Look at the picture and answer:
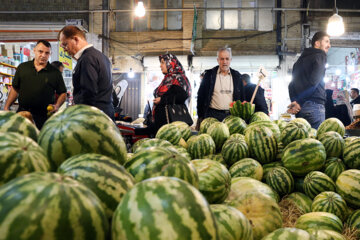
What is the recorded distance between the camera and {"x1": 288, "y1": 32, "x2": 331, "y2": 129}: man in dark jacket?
13.8ft

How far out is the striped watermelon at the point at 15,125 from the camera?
993mm

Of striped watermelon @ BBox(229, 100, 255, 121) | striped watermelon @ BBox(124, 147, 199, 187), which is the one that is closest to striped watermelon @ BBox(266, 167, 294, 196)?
striped watermelon @ BBox(229, 100, 255, 121)

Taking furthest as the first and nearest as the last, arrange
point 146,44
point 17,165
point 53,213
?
1. point 146,44
2. point 17,165
3. point 53,213

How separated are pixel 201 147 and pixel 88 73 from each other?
190 cm

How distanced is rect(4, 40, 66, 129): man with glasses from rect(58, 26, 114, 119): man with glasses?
692mm

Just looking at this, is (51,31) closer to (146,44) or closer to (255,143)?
(146,44)

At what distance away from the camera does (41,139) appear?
995mm

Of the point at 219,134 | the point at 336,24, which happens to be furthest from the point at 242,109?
the point at 336,24

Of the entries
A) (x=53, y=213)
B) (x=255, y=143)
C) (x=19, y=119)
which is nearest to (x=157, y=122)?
(x=255, y=143)

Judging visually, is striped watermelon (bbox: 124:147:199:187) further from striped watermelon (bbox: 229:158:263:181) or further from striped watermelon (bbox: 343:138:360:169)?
striped watermelon (bbox: 343:138:360:169)

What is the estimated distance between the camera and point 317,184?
198cm

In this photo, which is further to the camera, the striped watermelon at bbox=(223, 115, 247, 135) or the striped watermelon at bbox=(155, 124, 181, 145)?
the striped watermelon at bbox=(223, 115, 247, 135)

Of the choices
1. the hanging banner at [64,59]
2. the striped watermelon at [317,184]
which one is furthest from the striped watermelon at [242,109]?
the hanging banner at [64,59]

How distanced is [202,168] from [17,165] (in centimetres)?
79
